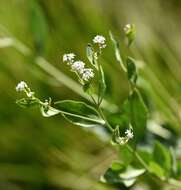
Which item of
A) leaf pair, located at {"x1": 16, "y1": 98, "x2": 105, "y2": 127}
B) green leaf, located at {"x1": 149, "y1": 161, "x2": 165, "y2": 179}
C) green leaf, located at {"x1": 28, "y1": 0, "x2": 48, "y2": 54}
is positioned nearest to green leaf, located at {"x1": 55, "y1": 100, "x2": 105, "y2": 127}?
leaf pair, located at {"x1": 16, "y1": 98, "x2": 105, "y2": 127}

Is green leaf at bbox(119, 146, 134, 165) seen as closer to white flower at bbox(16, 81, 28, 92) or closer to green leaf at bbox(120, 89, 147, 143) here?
green leaf at bbox(120, 89, 147, 143)

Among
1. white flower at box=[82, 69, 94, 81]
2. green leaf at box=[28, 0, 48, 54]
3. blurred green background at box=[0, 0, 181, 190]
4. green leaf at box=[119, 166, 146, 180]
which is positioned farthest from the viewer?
blurred green background at box=[0, 0, 181, 190]

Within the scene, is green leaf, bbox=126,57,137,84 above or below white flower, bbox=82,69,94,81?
above

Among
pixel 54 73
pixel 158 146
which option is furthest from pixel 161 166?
pixel 54 73

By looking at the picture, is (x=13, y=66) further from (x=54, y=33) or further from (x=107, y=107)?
(x=107, y=107)

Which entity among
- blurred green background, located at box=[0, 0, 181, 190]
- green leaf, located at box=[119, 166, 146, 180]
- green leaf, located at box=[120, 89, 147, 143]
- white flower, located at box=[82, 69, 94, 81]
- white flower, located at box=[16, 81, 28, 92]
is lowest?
green leaf, located at box=[119, 166, 146, 180]

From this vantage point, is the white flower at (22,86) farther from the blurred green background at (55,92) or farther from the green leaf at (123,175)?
the blurred green background at (55,92)

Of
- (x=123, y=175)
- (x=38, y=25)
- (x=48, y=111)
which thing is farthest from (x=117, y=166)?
(x=38, y=25)
